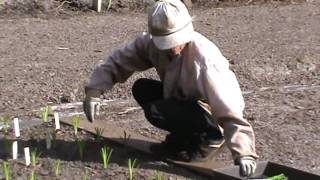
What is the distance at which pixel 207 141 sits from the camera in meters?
4.45

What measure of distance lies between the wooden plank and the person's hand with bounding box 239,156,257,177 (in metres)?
0.28

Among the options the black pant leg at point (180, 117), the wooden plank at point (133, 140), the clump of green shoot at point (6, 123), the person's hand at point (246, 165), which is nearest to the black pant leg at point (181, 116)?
the black pant leg at point (180, 117)

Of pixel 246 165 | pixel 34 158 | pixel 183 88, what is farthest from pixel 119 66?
pixel 246 165

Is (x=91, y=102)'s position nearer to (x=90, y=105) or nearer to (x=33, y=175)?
(x=90, y=105)

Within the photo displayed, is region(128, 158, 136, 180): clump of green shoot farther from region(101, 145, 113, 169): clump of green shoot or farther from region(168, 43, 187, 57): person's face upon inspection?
region(168, 43, 187, 57): person's face

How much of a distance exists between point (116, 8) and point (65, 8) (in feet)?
1.69

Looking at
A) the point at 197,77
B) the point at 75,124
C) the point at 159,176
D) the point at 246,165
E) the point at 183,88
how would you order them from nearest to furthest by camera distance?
the point at 246,165 < the point at 159,176 < the point at 197,77 < the point at 183,88 < the point at 75,124

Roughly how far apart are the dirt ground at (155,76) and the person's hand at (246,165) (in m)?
0.36

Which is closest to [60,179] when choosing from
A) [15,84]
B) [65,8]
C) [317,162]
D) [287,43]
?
[317,162]

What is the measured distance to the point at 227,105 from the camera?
4.06 m

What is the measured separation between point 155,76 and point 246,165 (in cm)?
239

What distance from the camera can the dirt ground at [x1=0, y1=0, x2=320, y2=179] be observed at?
4.58 metres

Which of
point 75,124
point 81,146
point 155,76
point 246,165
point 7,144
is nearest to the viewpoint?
point 246,165

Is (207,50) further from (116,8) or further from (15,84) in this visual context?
(116,8)
